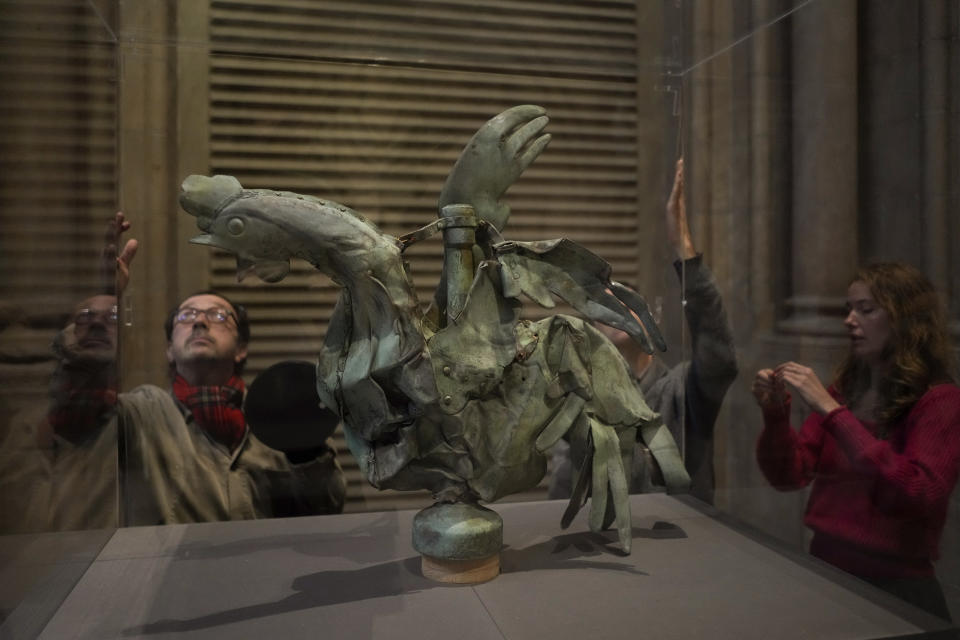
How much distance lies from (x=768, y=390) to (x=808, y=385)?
0.15 metres

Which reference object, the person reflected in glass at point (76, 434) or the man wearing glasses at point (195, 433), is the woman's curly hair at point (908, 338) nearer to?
the man wearing glasses at point (195, 433)

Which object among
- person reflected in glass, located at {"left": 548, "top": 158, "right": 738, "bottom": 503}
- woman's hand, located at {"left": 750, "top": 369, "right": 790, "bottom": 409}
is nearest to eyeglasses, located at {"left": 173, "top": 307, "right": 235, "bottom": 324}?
person reflected in glass, located at {"left": 548, "top": 158, "right": 738, "bottom": 503}

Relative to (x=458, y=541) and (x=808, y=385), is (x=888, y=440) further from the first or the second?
(x=458, y=541)

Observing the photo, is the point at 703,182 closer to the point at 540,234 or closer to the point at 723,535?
the point at 540,234

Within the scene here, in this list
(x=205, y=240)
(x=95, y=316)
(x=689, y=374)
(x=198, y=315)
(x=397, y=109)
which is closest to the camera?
(x=205, y=240)

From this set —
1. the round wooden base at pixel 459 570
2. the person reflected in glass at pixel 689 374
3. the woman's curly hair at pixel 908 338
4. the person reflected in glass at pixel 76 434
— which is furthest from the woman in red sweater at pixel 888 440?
the person reflected in glass at pixel 76 434

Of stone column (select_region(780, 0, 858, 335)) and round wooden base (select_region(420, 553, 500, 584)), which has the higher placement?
stone column (select_region(780, 0, 858, 335))

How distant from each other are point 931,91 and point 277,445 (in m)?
1.52

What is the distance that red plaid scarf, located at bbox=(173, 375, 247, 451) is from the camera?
1.73 m

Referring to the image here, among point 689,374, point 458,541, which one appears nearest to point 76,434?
point 458,541

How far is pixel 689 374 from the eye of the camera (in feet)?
6.54

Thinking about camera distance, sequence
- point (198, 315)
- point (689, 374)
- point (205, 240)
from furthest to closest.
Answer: point (689, 374)
point (198, 315)
point (205, 240)

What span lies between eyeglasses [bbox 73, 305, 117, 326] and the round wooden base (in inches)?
32.5

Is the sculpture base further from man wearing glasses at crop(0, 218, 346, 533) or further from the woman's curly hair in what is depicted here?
the woman's curly hair
